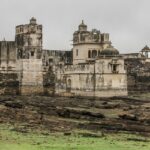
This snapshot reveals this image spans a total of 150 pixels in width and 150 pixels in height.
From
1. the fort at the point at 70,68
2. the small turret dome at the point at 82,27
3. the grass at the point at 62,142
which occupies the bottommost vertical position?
the grass at the point at 62,142

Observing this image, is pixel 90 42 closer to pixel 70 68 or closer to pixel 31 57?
pixel 70 68

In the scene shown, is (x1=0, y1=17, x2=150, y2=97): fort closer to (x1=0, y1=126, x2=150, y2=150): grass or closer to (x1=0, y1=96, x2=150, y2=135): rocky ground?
(x1=0, y1=96, x2=150, y2=135): rocky ground

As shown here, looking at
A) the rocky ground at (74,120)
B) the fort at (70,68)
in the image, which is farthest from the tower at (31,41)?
the rocky ground at (74,120)

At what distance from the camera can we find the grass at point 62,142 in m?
23.7

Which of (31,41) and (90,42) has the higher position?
→ (90,42)

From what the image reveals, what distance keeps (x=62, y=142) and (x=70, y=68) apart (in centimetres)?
4321

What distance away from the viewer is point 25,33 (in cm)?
7031

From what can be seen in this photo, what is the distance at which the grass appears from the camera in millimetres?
23688

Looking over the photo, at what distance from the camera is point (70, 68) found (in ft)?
225

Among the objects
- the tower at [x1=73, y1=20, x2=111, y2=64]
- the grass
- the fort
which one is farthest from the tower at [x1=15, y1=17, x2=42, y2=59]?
the grass

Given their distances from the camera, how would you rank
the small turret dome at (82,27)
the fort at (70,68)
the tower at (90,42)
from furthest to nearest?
the small turret dome at (82,27) < the tower at (90,42) < the fort at (70,68)

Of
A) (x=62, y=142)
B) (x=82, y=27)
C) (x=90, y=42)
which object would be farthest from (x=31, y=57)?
(x=62, y=142)

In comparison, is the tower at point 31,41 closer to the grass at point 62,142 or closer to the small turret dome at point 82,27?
the small turret dome at point 82,27

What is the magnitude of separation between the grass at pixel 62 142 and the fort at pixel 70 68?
33809 mm
